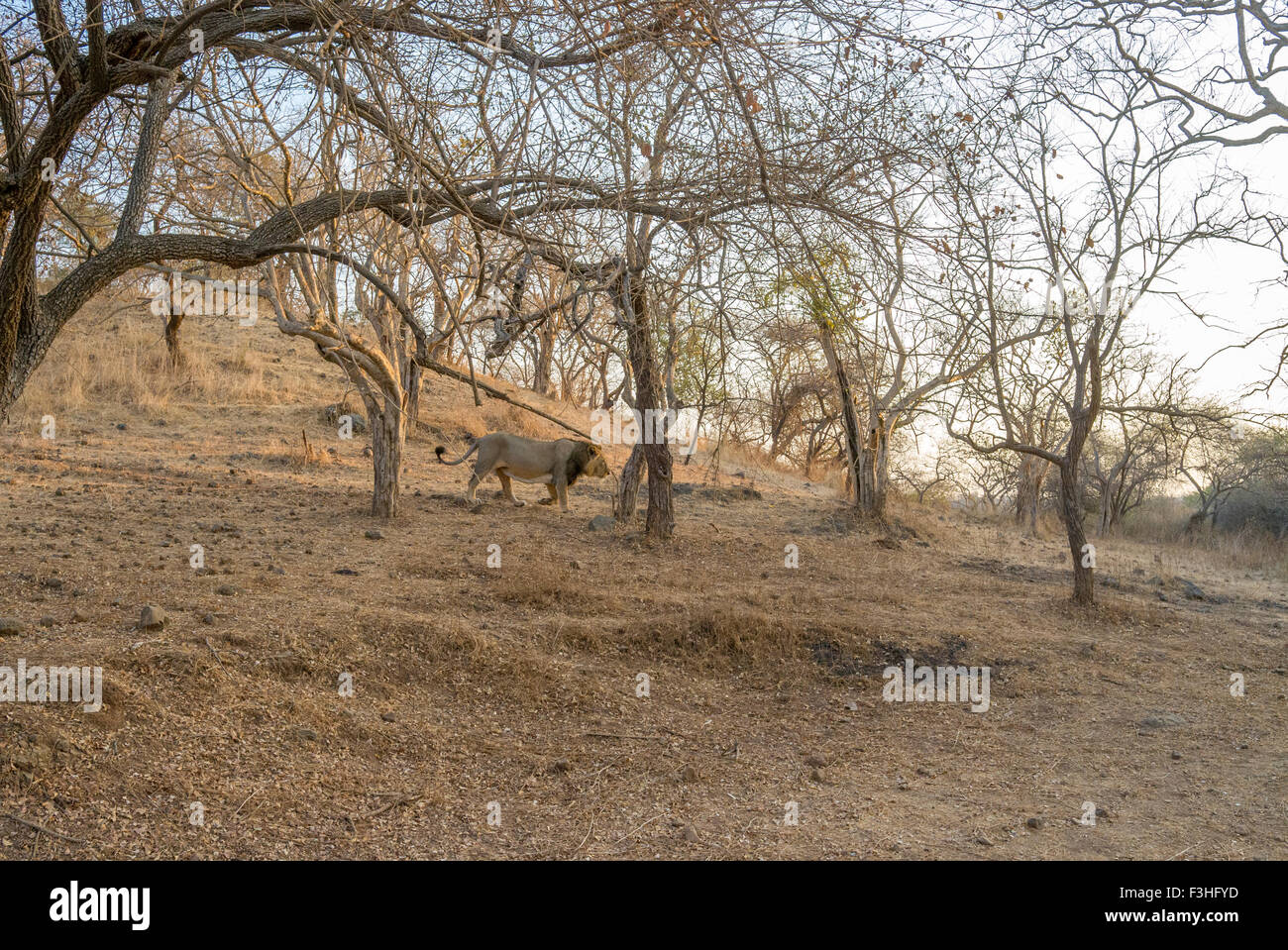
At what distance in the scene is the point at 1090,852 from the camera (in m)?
4.44

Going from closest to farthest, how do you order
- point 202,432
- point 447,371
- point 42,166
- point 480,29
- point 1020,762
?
1. point 480,29
2. point 42,166
3. point 447,371
4. point 1020,762
5. point 202,432

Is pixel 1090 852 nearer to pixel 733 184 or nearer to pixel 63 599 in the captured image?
pixel 733 184

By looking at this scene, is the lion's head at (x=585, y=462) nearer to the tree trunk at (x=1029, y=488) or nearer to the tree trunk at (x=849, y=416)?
the tree trunk at (x=849, y=416)

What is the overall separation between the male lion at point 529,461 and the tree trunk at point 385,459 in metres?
2.09

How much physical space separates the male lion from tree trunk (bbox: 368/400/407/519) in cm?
209

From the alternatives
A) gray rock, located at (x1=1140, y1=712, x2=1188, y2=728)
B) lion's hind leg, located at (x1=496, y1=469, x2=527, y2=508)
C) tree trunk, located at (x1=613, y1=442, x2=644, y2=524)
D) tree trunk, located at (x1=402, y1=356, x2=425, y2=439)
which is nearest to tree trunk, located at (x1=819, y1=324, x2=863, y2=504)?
tree trunk, located at (x1=613, y1=442, x2=644, y2=524)

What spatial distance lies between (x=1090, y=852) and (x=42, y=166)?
19.2 feet

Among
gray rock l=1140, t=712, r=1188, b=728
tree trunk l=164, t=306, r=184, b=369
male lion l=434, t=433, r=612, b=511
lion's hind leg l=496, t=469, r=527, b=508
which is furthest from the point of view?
tree trunk l=164, t=306, r=184, b=369

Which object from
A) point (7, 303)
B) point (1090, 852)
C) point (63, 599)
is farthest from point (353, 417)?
point (1090, 852)

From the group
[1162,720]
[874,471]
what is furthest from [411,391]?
[1162,720]

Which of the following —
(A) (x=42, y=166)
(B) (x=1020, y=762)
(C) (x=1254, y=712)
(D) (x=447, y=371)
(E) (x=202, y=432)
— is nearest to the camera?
(A) (x=42, y=166)

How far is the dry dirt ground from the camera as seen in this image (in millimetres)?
4398

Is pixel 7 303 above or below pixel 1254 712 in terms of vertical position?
above

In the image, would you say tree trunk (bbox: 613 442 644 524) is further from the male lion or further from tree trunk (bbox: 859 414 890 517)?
tree trunk (bbox: 859 414 890 517)
